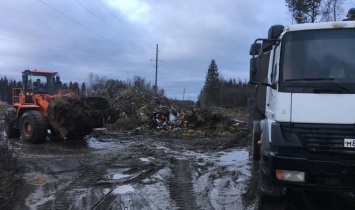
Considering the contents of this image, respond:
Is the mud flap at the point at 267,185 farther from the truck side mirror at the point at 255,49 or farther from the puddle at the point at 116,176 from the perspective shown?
the puddle at the point at 116,176

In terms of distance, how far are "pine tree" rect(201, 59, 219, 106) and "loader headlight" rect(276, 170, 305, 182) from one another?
91.1 m

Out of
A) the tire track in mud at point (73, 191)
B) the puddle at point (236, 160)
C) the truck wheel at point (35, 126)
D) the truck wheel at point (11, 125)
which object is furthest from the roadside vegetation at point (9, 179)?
the truck wheel at point (11, 125)

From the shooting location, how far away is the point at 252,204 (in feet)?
25.1

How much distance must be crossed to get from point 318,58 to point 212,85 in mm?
94775

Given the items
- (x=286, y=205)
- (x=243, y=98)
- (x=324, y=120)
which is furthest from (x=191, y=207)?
(x=243, y=98)

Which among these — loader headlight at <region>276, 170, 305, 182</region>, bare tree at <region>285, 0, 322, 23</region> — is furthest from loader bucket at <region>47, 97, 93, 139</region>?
bare tree at <region>285, 0, 322, 23</region>

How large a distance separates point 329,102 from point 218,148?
1063 centimetres

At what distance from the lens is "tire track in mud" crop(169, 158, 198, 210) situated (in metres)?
7.72

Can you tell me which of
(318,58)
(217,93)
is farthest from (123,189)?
(217,93)

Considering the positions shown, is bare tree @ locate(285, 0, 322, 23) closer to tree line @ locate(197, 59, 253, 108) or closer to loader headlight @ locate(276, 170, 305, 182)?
loader headlight @ locate(276, 170, 305, 182)

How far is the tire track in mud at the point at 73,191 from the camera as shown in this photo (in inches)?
294

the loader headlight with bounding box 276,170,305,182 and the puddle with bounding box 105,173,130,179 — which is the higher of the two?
the loader headlight with bounding box 276,170,305,182

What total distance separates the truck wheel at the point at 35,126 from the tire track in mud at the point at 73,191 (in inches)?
238

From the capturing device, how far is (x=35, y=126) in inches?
647
